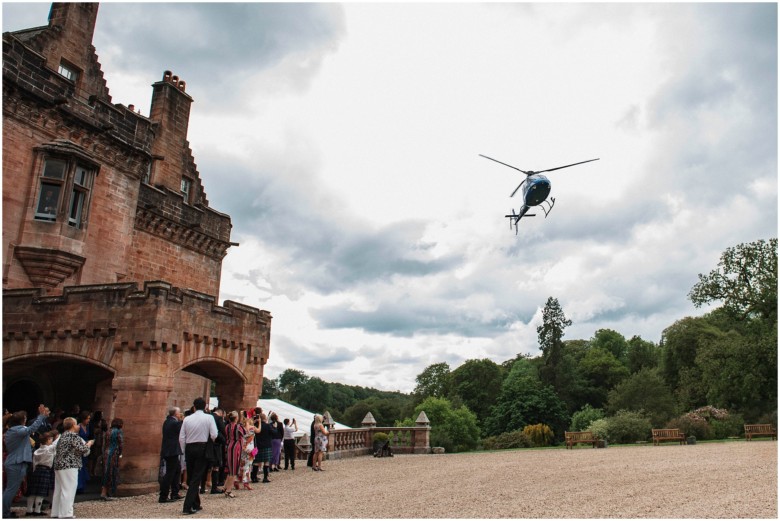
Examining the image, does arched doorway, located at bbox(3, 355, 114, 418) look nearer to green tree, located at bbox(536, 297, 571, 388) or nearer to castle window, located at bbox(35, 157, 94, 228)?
castle window, located at bbox(35, 157, 94, 228)

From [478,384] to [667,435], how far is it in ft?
154

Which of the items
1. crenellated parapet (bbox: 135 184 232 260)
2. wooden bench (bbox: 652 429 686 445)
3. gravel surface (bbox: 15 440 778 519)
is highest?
crenellated parapet (bbox: 135 184 232 260)

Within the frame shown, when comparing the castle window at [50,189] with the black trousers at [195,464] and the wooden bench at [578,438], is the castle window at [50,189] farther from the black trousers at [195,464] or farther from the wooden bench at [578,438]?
the wooden bench at [578,438]

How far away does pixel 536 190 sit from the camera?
930 inches

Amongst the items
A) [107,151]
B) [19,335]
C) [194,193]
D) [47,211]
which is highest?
[194,193]

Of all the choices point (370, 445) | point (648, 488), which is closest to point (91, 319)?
point (648, 488)

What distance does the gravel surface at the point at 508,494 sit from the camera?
32.7 ft

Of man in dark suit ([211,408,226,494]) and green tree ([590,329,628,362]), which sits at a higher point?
green tree ([590,329,628,362])

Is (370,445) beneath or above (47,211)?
beneath

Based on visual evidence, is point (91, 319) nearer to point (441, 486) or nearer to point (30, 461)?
point (30, 461)

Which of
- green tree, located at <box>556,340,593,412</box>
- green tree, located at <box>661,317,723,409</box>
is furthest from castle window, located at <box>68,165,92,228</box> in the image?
green tree, located at <box>556,340,593,412</box>

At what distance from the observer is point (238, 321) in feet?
52.5

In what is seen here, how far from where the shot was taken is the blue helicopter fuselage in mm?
23578

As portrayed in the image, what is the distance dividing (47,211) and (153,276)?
5635 mm
